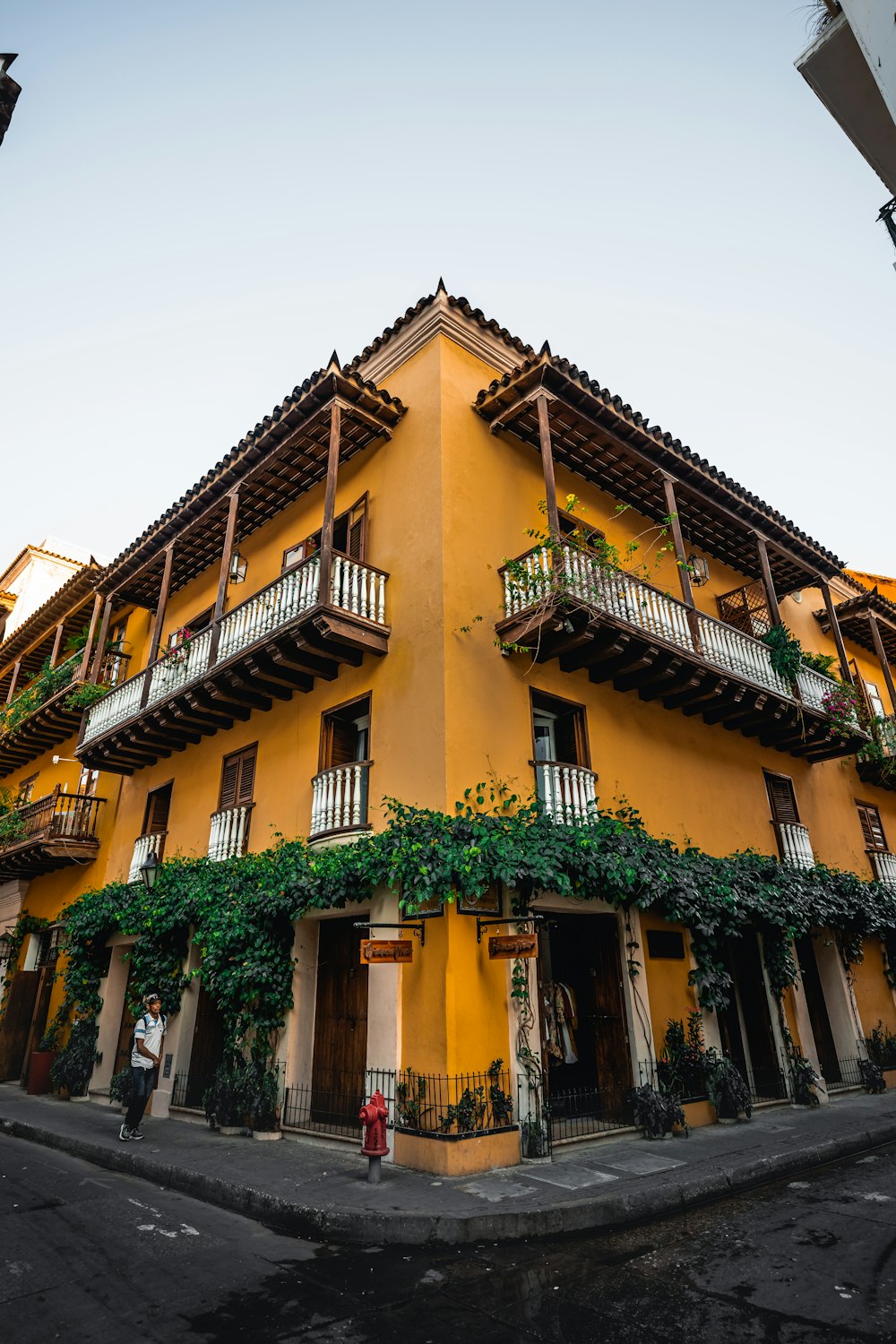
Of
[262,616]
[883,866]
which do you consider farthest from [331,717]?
[883,866]

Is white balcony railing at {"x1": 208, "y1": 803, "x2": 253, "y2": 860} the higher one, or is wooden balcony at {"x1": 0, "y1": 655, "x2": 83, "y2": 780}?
wooden balcony at {"x1": 0, "y1": 655, "x2": 83, "y2": 780}

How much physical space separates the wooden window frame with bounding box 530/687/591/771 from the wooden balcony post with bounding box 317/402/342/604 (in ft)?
10.5

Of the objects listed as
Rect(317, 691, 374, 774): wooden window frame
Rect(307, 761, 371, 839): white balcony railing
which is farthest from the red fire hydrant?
Rect(317, 691, 374, 774): wooden window frame

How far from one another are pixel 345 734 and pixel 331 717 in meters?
0.34

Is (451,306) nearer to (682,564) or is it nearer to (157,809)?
(682,564)

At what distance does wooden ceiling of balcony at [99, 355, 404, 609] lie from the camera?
11586 millimetres

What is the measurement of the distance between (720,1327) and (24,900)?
18927 millimetres

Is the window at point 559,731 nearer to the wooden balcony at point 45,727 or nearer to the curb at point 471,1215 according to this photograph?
the curb at point 471,1215

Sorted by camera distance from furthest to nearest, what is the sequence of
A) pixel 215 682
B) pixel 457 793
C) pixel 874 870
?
pixel 874 870 → pixel 215 682 → pixel 457 793

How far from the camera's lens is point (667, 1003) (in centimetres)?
1038

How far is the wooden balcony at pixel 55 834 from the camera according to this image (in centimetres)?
1598

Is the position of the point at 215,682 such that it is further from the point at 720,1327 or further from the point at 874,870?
the point at 874,870

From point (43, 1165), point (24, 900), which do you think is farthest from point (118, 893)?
point (24, 900)

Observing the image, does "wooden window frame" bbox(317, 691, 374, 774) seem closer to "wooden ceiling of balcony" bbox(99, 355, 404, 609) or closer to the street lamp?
the street lamp
